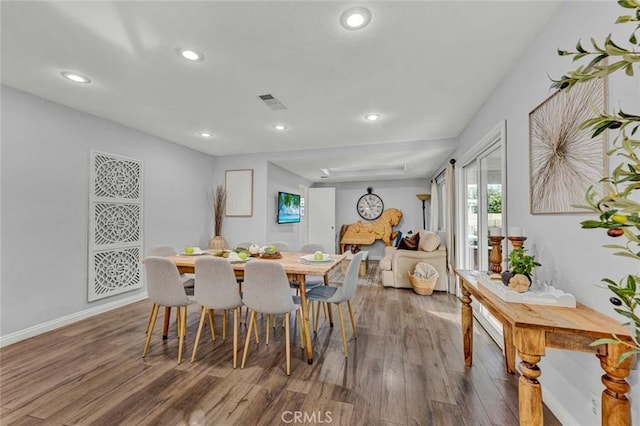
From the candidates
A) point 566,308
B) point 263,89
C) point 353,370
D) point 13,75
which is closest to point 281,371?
point 353,370

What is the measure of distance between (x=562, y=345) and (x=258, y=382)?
6.09 feet

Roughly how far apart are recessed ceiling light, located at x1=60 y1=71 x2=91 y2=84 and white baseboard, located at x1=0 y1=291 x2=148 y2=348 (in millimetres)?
2473

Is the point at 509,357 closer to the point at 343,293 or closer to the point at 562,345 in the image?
the point at 562,345

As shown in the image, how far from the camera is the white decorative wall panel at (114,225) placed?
327cm

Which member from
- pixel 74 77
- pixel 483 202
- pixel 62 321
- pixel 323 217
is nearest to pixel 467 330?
pixel 483 202

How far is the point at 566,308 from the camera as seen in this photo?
1.34m

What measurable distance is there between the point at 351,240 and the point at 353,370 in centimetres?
491

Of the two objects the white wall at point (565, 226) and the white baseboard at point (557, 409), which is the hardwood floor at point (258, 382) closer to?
the white baseboard at point (557, 409)

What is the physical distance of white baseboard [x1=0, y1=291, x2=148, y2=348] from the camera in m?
2.56

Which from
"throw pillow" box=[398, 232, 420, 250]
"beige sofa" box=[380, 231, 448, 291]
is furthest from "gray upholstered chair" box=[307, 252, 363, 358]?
"throw pillow" box=[398, 232, 420, 250]

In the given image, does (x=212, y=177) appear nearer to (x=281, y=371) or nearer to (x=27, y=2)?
(x=27, y=2)

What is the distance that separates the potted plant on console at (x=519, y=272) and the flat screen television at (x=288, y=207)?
4.36 meters

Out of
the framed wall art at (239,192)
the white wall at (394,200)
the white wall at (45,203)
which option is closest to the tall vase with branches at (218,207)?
the framed wall art at (239,192)

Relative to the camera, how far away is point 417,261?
14.6 feet
